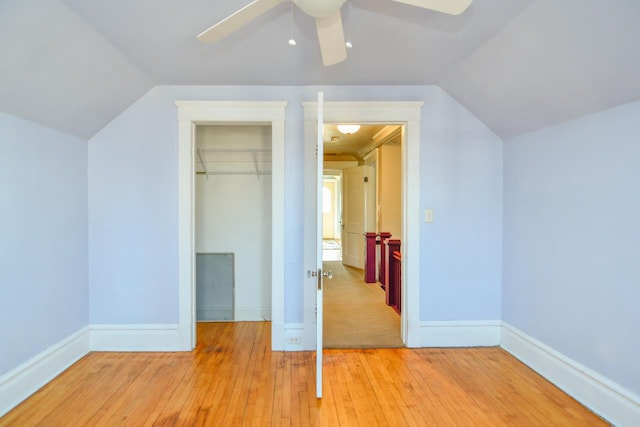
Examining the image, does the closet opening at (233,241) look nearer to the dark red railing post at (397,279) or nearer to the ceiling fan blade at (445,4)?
the dark red railing post at (397,279)

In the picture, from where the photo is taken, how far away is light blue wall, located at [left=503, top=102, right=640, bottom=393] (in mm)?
1883

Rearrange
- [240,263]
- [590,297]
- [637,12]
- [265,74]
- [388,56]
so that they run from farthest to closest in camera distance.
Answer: [240,263] < [265,74] < [388,56] < [590,297] < [637,12]

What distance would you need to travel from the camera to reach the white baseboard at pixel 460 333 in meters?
2.97

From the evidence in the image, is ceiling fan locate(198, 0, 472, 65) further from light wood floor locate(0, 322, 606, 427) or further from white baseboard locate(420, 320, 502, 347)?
white baseboard locate(420, 320, 502, 347)

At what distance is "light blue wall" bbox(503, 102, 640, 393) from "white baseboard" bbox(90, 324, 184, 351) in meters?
3.04

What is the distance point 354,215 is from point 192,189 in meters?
4.17

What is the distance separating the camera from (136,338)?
9.47 feet

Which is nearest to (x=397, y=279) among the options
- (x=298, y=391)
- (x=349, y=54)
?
(x=298, y=391)

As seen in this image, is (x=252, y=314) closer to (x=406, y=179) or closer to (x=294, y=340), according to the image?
(x=294, y=340)

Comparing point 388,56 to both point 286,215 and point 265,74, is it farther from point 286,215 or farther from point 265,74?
point 286,215

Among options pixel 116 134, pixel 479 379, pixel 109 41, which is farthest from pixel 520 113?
pixel 116 134

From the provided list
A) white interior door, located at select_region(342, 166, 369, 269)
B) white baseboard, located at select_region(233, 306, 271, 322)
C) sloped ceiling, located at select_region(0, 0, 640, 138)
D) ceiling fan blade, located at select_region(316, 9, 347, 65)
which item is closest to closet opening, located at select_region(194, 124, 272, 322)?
white baseboard, located at select_region(233, 306, 271, 322)

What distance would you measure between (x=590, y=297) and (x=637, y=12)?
5.38 feet

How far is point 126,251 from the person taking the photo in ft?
9.45
